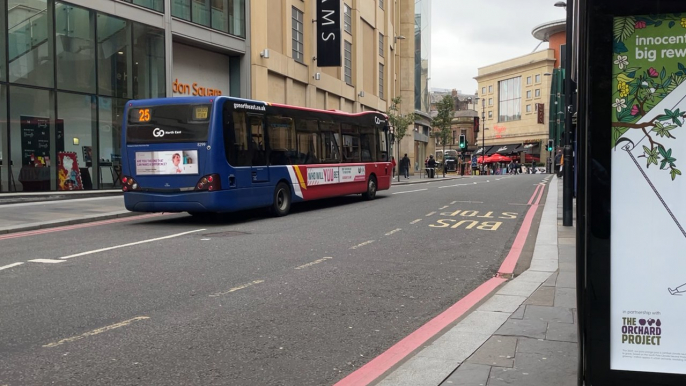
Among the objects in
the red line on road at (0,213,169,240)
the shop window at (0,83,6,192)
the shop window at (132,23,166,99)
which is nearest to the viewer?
the red line on road at (0,213,169,240)

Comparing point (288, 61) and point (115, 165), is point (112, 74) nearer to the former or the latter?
point (115, 165)

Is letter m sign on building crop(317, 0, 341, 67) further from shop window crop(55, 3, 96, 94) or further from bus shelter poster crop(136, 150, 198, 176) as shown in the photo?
bus shelter poster crop(136, 150, 198, 176)

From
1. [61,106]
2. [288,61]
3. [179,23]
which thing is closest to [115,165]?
[61,106]

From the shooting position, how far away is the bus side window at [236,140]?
13.2 meters

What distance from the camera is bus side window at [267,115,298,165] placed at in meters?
14.9

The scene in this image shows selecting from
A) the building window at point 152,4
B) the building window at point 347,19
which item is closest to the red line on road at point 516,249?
Result: the building window at point 152,4

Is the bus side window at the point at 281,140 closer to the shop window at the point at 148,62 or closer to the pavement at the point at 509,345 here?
the pavement at the point at 509,345

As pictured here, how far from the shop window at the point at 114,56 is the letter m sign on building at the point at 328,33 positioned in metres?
14.6

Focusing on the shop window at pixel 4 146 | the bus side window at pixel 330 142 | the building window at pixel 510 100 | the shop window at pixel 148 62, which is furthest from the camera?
the building window at pixel 510 100

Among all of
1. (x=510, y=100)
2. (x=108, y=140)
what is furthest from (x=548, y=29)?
(x=108, y=140)

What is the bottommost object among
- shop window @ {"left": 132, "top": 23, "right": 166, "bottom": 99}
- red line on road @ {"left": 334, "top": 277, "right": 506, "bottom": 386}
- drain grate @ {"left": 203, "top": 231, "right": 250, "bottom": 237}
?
red line on road @ {"left": 334, "top": 277, "right": 506, "bottom": 386}

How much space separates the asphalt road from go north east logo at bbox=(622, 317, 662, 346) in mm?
1971

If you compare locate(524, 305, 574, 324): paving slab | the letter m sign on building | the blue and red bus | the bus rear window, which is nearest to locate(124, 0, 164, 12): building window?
the blue and red bus

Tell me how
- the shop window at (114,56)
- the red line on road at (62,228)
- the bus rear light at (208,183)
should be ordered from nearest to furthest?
the red line on road at (62,228) → the bus rear light at (208,183) → the shop window at (114,56)
